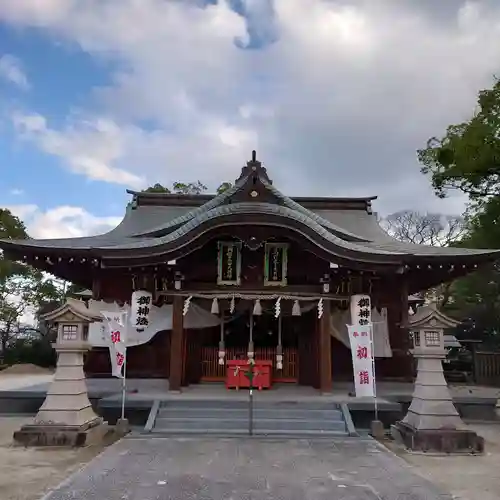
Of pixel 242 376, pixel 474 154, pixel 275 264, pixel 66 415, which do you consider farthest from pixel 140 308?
pixel 474 154

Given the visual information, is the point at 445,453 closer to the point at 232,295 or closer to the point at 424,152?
the point at 232,295

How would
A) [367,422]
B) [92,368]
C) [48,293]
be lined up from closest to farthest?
[367,422] < [92,368] < [48,293]

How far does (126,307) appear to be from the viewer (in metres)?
12.3

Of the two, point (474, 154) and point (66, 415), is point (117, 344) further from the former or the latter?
point (474, 154)

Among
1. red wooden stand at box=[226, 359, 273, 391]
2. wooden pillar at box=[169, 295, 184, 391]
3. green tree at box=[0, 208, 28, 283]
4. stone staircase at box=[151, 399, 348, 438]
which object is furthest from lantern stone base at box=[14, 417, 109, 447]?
green tree at box=[0, 208, 28, 283]

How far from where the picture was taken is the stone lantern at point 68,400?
7883 millimetres

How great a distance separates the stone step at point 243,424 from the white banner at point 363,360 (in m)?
0.89

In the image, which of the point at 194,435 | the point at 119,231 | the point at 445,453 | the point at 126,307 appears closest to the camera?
the point at 445,453

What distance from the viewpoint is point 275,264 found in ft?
39.5

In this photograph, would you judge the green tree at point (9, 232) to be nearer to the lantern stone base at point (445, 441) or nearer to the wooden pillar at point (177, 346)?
the wooden pillar at point (177, 346)

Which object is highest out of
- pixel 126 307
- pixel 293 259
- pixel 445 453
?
pixel 293 259

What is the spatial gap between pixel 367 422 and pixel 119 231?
10.1 m

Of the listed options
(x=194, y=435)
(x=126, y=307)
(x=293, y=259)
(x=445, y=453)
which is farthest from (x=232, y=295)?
(x=445, y=453)

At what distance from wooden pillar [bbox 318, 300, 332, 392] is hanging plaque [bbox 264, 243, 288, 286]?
1.26m
